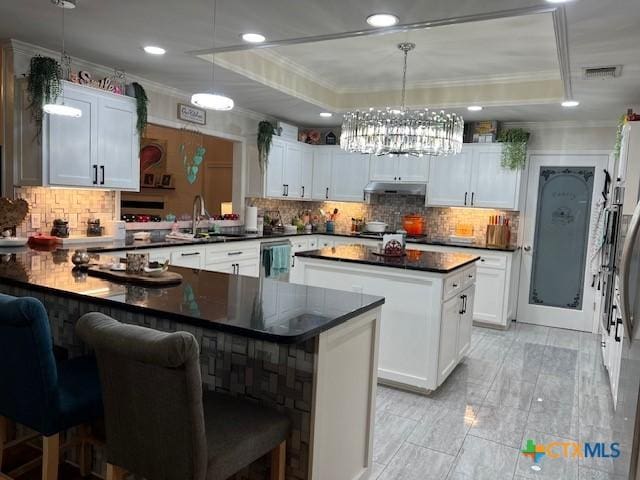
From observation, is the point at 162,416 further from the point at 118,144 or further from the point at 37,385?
the point at 118,144

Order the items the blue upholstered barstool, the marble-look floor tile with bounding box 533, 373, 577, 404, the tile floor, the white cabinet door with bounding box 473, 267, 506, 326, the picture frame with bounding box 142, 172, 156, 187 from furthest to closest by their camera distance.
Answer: the picture frame with bounding box 142, 172, 156, 187 → the white cabinet door with bounding box 473, 267, 506, 326 → the marble-look floor tile with bounding box 533, 373, 577, 404 → the tile floor → the blue upholstered barstool

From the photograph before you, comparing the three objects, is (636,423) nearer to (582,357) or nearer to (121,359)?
(121,359)

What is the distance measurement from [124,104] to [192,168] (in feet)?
5.14

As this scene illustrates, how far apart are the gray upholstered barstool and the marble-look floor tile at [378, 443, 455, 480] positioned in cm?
117

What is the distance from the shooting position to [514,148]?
18.7 ft

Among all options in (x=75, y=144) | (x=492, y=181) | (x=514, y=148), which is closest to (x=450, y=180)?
(x=492, y=181)

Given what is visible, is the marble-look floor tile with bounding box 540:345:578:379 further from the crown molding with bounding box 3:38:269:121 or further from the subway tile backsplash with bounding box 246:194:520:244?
the crown molding with bounding box 3:38:269:121

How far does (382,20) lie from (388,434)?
2598 mm

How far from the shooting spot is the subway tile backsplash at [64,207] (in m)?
3.96

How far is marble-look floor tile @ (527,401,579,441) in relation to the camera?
310cm

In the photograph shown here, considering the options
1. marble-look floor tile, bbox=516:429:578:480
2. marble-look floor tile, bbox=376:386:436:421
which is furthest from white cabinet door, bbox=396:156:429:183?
marble-look floor tile, bbox=516:429:578:480

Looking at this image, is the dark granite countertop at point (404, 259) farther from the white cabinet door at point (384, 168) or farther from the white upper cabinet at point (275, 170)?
the white cabinet door at point (384, 168)

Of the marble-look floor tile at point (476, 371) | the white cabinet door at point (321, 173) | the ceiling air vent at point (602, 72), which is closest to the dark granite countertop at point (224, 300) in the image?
the marble-look floor tile at point (476, 371)

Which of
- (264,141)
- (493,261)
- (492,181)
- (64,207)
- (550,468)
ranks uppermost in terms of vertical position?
(264,141)
